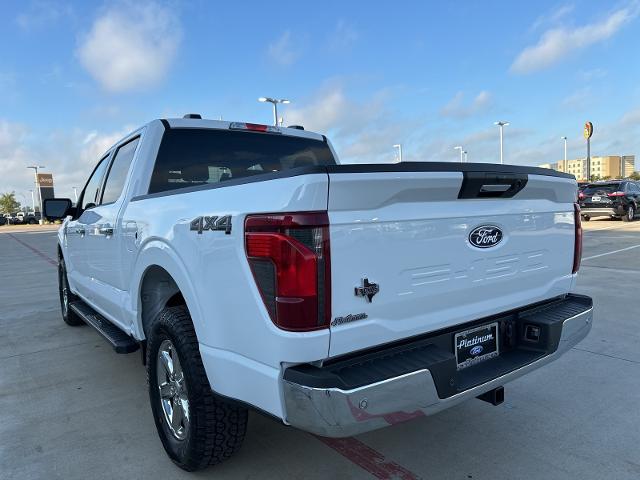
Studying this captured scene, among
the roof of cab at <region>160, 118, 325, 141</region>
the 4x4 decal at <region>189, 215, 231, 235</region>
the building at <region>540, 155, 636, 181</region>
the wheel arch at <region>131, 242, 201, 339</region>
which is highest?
the building at <region>540, 155, 636, 181</region>

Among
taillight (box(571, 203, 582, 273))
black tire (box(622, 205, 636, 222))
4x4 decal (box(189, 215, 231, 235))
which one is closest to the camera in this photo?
4x4 decal (box(189, 215, 231, 235))

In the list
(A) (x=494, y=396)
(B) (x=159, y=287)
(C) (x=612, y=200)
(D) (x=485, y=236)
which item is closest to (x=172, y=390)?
(B) (x=159, y=287)

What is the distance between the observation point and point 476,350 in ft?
8.09

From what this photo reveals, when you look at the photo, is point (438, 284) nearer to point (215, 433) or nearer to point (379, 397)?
point (379, 397)

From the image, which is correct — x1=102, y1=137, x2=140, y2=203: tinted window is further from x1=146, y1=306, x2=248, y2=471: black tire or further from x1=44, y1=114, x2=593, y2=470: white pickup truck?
x1=146, y1=306, x2=248, y2=471: black tire

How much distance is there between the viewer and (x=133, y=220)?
3115 millimetres

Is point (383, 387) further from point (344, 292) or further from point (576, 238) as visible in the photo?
point (576, 238)

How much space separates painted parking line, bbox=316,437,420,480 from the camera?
2529 mm

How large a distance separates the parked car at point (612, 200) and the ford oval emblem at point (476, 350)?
717 inches

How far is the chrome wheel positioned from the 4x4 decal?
69 cm

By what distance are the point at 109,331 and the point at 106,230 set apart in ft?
2.64

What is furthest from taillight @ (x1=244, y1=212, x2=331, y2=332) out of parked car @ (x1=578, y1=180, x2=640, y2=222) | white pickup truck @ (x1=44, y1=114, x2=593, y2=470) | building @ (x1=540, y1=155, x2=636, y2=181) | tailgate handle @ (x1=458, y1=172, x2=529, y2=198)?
building @ (x1=540, y1=155, x2=636, y2=181)

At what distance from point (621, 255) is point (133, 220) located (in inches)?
401

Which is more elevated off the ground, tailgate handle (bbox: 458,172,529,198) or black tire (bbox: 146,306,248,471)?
tailgate handle (bbox: 458,172,529,198)
